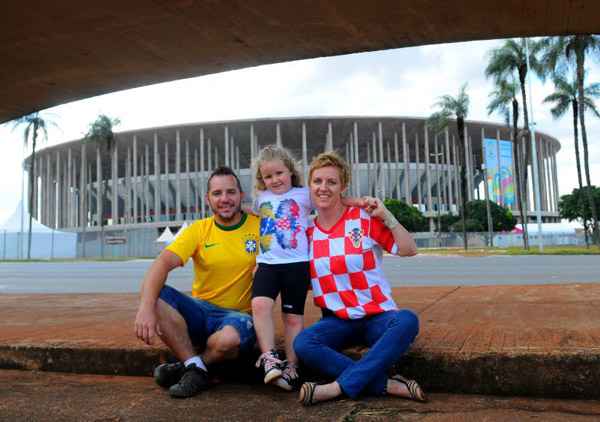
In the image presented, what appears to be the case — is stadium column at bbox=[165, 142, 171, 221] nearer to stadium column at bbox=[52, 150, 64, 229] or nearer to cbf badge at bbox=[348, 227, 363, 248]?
stadium column at bbox=[52, 150, 64, 229]

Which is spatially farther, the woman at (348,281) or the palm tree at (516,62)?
the palm tree at (516,62)

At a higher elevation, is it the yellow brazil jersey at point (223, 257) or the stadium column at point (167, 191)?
the stadium column at point (167, 191)

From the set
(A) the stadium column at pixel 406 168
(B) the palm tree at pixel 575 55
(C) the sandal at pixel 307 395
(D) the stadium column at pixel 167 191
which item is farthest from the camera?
(D) the stadium column at pixel 167 191

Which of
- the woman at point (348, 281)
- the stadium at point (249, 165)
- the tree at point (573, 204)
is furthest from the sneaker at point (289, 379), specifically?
the tree at point (573, 204)

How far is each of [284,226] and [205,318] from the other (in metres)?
0.68

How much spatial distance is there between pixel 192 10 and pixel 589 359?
3.31 metres

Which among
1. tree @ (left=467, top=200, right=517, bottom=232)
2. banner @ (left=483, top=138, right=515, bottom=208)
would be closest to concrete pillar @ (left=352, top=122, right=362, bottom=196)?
tree @ (left=467, top=200, right=517, bottom=232)

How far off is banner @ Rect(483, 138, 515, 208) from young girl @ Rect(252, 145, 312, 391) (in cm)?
6054

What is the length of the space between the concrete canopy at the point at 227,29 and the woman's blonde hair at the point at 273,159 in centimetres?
135

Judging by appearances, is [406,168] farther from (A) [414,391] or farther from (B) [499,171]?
(A) [414,391]

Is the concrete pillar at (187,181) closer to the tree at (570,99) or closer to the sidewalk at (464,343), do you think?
the tree at (570,99)

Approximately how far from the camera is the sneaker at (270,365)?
251 cm

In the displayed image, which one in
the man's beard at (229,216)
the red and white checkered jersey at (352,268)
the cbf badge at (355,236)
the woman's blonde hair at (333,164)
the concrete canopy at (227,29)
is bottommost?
the red and white checkered jersey at (352,268)

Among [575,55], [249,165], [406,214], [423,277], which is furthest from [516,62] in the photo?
→ [249,165]
